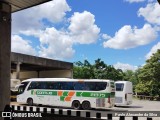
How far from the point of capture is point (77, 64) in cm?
7181

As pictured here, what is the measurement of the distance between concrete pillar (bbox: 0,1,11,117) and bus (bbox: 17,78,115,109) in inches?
580

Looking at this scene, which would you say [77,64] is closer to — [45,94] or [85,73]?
[85,73]

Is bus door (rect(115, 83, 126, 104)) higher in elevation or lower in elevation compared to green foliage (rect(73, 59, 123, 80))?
lower

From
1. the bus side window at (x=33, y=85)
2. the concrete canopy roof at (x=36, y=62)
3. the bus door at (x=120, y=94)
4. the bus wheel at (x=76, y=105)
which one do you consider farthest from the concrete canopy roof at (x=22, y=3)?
the concrete canopy roof at (x=36, y=62)

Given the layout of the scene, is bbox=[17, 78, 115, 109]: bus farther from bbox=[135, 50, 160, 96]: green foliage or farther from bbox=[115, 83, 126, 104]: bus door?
bbox=[135, 50, 160, 96]: green foliage

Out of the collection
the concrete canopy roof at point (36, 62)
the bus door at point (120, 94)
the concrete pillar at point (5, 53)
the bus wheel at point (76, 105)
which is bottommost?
the bus wheel at point (76, 105)

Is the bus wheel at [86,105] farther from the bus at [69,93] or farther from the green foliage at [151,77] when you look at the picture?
the green foliage at [151,77]

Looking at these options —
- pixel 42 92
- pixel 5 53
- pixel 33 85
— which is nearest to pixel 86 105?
pixel 42 92

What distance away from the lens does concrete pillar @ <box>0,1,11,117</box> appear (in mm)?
8438

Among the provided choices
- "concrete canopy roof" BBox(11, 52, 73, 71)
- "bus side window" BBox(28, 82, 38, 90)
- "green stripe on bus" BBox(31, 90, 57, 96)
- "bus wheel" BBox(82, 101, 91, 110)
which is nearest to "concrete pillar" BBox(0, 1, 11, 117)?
"bus wheel" BBox(82, 101, 91, 110)

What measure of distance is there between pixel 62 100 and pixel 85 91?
2.26 metres

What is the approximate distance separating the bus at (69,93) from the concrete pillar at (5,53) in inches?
580

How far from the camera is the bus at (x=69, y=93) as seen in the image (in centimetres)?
2294

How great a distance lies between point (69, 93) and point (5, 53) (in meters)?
16.0
